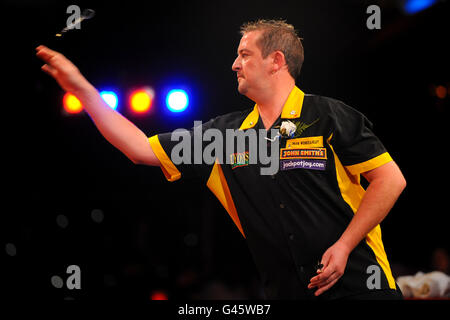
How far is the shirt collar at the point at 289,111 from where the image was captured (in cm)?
227

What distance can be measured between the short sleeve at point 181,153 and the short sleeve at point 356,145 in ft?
2.17

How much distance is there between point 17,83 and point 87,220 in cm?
282

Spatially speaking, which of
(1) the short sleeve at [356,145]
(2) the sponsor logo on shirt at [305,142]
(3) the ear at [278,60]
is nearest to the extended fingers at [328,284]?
(1) the short sleeve at [356,145]

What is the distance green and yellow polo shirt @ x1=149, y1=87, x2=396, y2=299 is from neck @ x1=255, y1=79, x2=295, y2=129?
9 cm

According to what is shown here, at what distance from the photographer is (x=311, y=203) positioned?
2.09 meters

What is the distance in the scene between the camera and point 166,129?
15.9ft

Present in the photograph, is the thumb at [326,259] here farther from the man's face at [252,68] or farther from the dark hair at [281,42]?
the dark hair at [281,42]

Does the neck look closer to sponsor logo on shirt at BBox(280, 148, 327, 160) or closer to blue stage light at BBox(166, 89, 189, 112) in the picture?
sponsor logo on shirt at BBox(280, 148, 327, 160)

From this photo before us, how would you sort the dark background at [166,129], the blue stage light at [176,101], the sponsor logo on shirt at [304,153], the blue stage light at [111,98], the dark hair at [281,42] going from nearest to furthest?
the sponsor logo on shirt at [304,153]
the dark hair at [281,42]
the dark background at [166,129]
the blue stage light at [111,98]
the blue stage light at [176,101]

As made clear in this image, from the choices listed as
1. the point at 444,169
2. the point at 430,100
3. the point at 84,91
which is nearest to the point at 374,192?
the point at 84,91

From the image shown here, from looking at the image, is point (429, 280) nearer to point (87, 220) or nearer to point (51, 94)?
point (51, 94)

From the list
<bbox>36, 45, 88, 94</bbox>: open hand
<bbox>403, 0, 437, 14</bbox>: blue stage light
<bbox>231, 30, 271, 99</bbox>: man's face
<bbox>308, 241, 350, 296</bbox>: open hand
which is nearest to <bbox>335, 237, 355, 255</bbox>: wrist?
<bbox>308, 241, 350, 296</bbox>: open hand

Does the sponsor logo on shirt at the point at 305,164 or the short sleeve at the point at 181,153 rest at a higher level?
the short sleeve at the point at 181,153

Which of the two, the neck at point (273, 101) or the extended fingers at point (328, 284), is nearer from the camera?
the extended fingers at point (328, 284)
